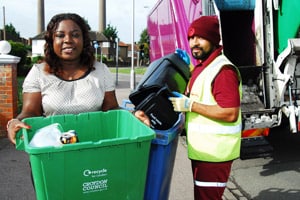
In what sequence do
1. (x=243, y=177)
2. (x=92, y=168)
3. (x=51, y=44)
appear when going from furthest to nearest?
(x=243, y=177) < (x=51, y=44) < (x=92, y=168)

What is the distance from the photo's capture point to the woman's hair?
2.09 m

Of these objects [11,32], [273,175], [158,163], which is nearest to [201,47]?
[158,163]

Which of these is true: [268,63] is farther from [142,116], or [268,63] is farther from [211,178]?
[142,116]

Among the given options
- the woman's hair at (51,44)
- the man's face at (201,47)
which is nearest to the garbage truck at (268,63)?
the man's face at (201,47)

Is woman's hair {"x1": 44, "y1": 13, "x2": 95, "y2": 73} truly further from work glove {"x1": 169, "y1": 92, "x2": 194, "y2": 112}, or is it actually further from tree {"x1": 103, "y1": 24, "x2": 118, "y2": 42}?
tree {"x1": 103, "y1": 24, "x2": 118, "y2": 42}

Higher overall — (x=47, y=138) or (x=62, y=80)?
(x=62, y=80)

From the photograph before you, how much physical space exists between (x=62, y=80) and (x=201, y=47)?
869mm

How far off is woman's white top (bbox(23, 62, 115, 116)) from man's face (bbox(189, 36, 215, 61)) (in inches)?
26.0

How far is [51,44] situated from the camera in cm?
213

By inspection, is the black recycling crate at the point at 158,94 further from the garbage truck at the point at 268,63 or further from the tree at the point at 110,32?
the tree at the point at 110,32

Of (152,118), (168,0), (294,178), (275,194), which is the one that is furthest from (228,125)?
(168,0)

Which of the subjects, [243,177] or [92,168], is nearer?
[92,168]

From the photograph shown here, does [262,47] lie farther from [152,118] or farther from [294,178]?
[152,118]

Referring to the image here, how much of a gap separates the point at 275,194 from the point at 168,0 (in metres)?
3.80
